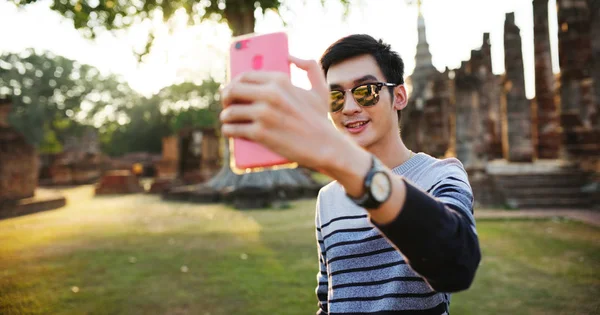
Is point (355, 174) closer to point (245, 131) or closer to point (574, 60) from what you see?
point (245, 131)

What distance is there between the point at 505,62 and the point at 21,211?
668 inches

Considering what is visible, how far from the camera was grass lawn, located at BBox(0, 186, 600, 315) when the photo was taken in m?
3.62

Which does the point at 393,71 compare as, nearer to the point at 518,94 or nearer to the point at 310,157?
the point at 310,157

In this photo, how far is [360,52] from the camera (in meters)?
1.41

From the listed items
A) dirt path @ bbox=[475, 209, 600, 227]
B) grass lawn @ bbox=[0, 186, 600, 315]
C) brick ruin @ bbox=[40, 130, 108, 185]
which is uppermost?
brick ruin @ bbox=[40, 130, 108, 185]

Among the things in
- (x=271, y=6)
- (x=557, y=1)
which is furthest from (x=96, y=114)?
(x=557, y=1)

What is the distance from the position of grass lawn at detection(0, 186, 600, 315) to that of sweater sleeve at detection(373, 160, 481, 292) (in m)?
2.80

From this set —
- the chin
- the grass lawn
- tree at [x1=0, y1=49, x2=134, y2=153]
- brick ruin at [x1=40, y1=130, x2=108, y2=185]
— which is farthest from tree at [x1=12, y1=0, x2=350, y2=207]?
tree at [x1=0, y1=49, x2=134, y2=153]

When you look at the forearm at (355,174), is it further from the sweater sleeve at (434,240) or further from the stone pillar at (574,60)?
the stone pillar at (574,60)

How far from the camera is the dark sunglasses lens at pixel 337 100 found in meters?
1.38

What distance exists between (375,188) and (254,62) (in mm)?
361

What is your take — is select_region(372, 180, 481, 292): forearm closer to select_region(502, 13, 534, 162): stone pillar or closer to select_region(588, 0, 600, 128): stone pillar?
select_region(588, 0, 600, 128): stone pillar

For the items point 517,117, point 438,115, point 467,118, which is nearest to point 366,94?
point 467,118

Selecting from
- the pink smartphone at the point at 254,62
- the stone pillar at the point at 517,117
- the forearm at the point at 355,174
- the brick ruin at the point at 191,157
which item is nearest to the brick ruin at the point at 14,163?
the brick ruin at the point at 191,157
